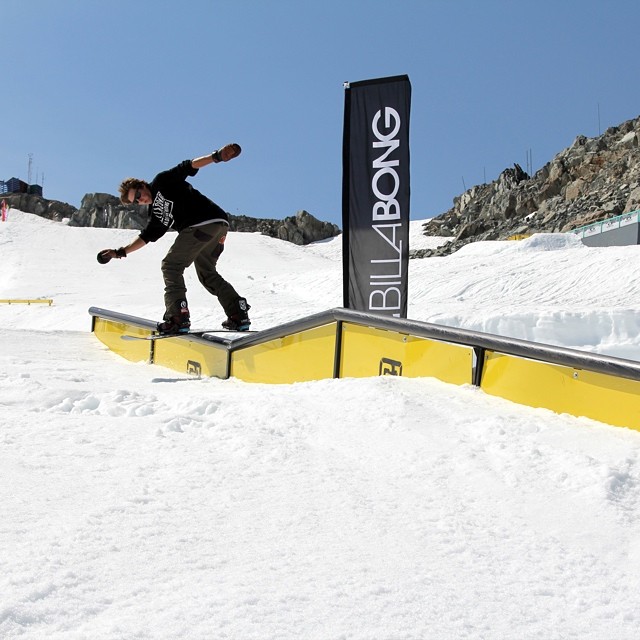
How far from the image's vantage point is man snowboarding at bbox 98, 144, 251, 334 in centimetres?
530

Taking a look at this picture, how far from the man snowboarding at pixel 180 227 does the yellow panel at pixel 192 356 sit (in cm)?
24

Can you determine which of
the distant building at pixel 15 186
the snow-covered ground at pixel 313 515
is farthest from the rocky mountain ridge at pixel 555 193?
the distant building at pixel 15 186

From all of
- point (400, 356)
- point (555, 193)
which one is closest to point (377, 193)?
point (400, 356)

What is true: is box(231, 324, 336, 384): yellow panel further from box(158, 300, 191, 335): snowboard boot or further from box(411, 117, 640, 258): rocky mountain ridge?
box(411, 117, 640, 258): rocky mountain ridge

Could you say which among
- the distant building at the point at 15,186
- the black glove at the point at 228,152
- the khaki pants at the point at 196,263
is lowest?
the khaki pants at the point at 196,263

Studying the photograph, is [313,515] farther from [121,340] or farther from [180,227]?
[121,340]

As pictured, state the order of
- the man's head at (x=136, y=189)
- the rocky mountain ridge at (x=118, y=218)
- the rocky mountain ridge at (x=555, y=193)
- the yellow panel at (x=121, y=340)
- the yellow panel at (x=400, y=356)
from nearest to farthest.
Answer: the yellow panel at (x=400, y=356), the man's head at (x=136, y=189), the yellow panel at (x=121, y=340), the rocky mountain ridge at (x=555, y=193), the rocky mountain ridge at (x=118, y=218)

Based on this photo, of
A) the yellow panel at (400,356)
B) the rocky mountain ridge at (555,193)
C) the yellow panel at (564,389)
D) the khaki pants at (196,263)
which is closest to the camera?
the yellow panel at (564,389)

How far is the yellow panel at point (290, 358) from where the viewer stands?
449 centimetres

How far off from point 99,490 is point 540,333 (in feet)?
20.6

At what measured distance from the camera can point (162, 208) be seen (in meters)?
5.31

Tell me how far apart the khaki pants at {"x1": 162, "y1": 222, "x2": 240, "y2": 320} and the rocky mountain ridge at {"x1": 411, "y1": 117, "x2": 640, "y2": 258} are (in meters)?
34.1

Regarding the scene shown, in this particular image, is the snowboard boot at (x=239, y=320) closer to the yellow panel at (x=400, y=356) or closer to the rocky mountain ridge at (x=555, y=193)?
the yellow panel at (x=400, y=356)

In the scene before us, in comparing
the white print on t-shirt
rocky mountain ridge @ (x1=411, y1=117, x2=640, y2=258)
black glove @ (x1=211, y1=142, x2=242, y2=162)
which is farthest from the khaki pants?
rocky mountain ridge @ (x1=411, y1=117, x2=640, y2=258)
